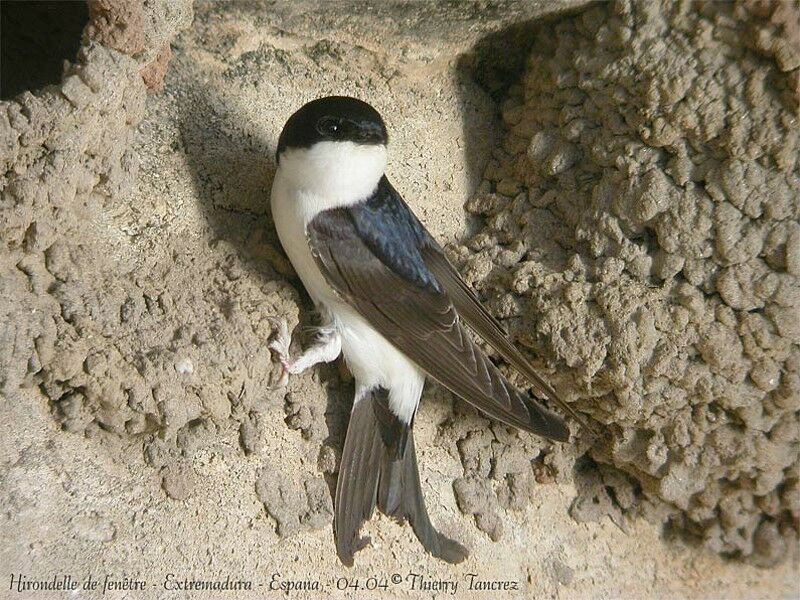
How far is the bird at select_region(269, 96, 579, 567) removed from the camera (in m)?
2.11

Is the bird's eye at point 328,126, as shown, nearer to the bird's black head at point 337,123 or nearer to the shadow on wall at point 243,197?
the bird's black head at point 337,123

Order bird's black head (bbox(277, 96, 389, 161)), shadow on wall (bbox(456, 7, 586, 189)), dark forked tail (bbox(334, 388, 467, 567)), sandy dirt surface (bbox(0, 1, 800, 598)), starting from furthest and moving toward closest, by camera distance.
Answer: shadow on wall (bbox(456, 7, 586, 189))
dark forked tail (bbox(334, 388, 467, 567))
bird's black head (bbox(277, 96, 389, 161))
sandy dirt surface (bbox(0, 1, 800, 598))

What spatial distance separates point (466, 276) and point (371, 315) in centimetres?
40

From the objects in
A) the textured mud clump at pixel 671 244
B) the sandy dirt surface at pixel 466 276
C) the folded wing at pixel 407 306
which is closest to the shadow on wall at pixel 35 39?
the sandy dirt surface at pixel 466 276

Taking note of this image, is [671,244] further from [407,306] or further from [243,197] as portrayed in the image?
[243,197]

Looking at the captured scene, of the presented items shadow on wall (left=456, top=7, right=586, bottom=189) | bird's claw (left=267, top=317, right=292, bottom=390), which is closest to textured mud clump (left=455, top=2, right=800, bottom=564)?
shadow on wall (left=456, top=7, right=586, bottom=189)

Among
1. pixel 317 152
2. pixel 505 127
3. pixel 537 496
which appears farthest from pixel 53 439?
pixel 505 127

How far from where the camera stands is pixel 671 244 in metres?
2.22

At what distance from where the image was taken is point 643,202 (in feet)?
7.34

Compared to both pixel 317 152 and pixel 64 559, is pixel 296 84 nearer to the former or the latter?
pixel 317 152

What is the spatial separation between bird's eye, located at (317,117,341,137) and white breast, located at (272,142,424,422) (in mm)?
29

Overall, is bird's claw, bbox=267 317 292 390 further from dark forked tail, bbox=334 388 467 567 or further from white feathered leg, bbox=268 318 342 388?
dark forked tail, bbox=334 388 467 567

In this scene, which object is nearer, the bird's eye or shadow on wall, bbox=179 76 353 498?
the bird's eye

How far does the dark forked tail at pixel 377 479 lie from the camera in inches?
86.5
